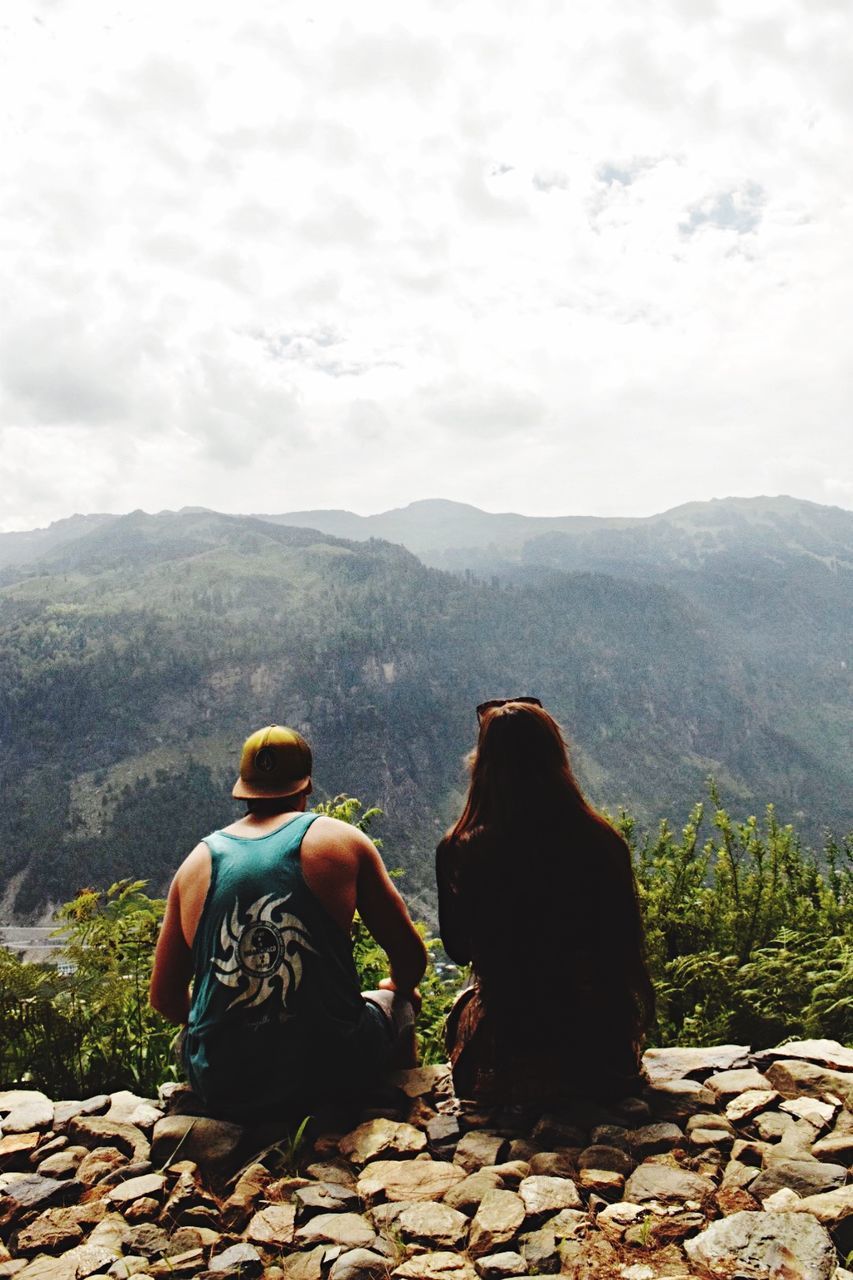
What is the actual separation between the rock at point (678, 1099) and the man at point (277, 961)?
4.22 ft

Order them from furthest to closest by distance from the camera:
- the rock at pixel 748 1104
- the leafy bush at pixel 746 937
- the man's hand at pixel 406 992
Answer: the leafy bush at pixel 746 937, the man's hand at pixel 406 992, the rock at pixel 748 1104

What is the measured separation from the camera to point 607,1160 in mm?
3205

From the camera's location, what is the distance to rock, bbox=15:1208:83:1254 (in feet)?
9.51

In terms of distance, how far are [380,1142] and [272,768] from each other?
1678mm

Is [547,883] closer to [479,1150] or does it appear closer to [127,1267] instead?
[479,1150]

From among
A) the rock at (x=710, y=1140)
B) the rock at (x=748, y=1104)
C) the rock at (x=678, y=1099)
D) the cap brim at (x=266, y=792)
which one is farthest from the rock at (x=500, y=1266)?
the cap brim at (x=266, y=792)

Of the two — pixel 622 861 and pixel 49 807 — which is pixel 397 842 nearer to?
pixel 49 807

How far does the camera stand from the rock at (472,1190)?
301 centimetres

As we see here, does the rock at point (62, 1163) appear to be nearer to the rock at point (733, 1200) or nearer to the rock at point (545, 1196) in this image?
the rock at point (545, 1196)

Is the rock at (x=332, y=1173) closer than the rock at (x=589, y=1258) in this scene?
No

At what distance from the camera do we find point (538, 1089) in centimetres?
375

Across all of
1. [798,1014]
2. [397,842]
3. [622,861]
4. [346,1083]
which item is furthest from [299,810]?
[397,842]

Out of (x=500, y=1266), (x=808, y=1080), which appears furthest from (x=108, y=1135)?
(x=808, y=1080)

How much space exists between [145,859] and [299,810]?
170132mm
